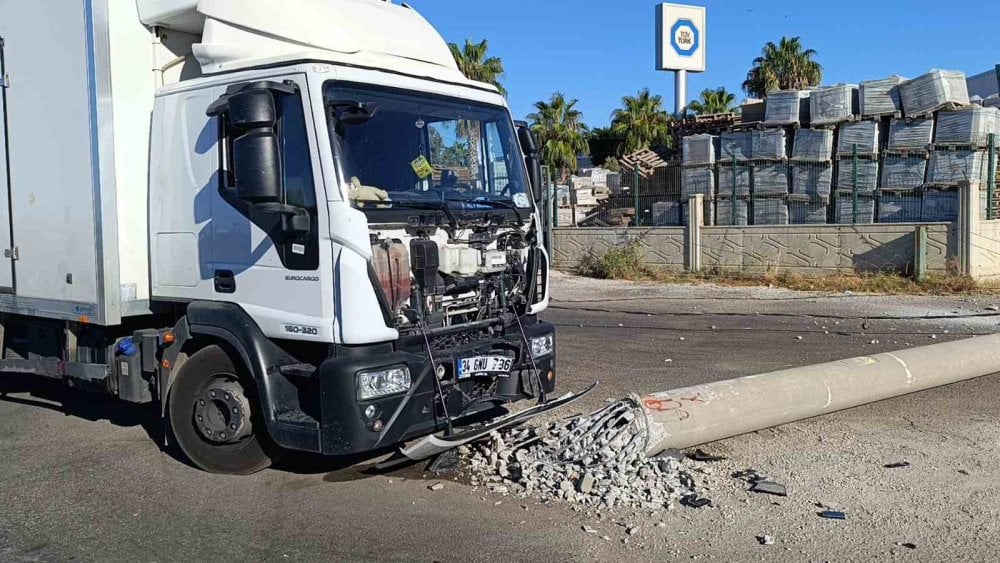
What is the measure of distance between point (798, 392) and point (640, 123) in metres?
42.4

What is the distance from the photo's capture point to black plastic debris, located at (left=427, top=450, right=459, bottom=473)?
6.25 meters

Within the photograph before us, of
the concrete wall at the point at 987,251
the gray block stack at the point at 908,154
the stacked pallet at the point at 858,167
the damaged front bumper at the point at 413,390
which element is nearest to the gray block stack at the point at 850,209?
the stacked pallet at the point at 858,167

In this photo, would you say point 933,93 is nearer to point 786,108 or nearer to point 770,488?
point 786,108

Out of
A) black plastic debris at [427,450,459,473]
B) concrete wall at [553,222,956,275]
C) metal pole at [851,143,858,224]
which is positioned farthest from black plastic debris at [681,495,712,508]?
metal pole at [851,143,858,224]

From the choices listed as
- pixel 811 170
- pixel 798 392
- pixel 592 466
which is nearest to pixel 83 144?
pixel 592 466

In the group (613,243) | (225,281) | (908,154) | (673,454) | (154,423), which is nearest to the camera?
(225,281)

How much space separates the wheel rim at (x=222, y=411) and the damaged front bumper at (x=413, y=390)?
843mm

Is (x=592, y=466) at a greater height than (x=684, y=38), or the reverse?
(x=684, y=38)

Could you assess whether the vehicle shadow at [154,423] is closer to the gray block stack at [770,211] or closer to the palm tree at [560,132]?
the gray block stack at [770,211]

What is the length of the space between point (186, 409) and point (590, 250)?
51.8 ft

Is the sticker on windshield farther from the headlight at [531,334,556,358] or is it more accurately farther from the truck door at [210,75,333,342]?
the headlight at [531,334,556,358]

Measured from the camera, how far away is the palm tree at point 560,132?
48438 millimetres

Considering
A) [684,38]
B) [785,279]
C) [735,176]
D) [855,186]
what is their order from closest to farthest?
[785,279] → [855,186] → [735,176] → [684,38]

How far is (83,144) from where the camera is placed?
635cm
